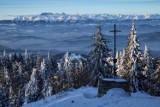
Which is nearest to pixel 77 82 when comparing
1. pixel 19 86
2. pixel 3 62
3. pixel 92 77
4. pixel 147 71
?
pixel 147 71

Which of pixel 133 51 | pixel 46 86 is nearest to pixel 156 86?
pixel 133 51

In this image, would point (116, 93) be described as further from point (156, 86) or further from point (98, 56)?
point (156, 86)

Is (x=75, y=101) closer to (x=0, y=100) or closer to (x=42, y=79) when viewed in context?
(x=0, y=100)

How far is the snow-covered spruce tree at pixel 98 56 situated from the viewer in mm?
45500

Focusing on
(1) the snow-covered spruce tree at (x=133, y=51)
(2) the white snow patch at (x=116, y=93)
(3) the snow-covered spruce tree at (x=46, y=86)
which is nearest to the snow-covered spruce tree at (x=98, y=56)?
(1) the snow-covered spruce tree at (x=133, y=51)

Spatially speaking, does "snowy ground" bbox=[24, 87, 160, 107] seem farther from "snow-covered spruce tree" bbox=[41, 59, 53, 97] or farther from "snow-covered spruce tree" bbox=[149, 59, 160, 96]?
"snow-covered spruce tree" bbox=[41, 59, 53, 97]

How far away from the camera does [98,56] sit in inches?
1795

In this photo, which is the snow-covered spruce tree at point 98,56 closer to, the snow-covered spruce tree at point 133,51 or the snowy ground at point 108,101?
the snow-covered spruce tree at point 133,51

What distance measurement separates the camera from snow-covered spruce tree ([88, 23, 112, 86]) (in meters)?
45.5

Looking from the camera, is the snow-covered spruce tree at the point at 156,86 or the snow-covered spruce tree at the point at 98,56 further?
the snow-covered spruce tree at the point at 156,86

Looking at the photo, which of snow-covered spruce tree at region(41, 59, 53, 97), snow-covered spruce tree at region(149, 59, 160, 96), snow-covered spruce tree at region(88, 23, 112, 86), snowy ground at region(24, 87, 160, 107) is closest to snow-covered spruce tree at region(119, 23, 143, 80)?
snow-covered spruce tree at region(88, 23, 112, 86)

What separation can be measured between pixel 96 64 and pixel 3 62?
93916 mm

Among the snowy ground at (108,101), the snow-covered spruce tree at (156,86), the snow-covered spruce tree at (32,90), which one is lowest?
the snow-covered spruce tree at (32,90)

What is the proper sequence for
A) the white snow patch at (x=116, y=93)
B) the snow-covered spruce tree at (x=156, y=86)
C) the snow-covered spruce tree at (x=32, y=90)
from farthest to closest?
1. the snow-covered spruce tree at (x=32, y=90)
2. the snow-covered spruce tree at (x=156, y=86)
3. the white snow patch at (x=116, y=93)
